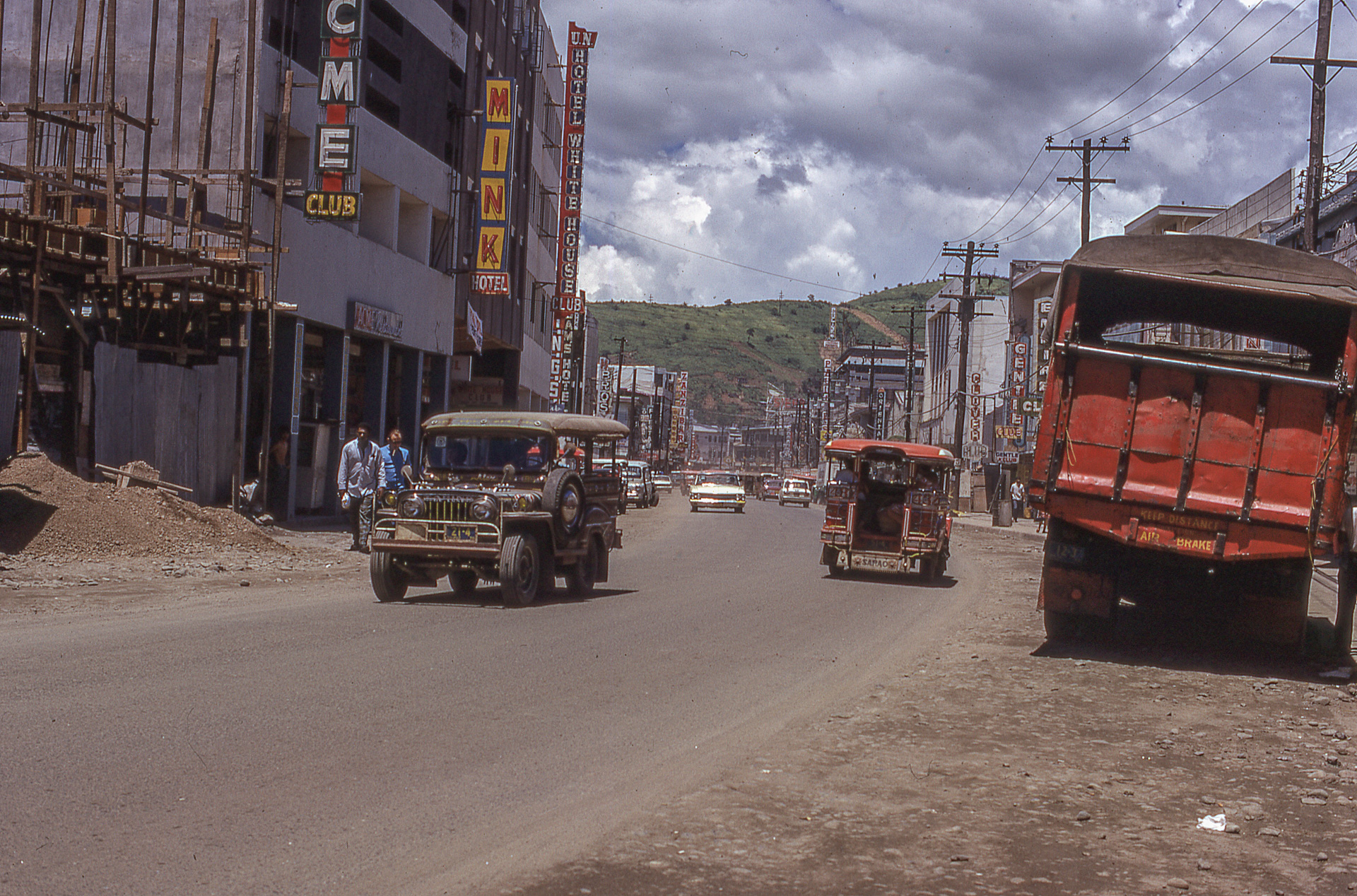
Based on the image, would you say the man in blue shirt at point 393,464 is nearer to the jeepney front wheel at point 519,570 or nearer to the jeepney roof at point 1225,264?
the jeepney front wheel at point 519,570

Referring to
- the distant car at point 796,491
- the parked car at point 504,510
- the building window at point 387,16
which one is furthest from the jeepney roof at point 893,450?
the distant car at point 796,491

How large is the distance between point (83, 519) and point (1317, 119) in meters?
25.2

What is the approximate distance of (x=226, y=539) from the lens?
61.7 feet

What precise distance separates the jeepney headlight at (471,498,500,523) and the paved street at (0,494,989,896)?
1.01 meters

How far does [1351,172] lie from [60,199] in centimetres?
2934

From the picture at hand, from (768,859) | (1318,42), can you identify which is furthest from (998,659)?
(1318,42)

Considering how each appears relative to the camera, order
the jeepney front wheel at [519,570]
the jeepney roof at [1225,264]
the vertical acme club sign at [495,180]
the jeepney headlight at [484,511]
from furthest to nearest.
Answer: the vertical acme club sign at [495,180], the jeepney headlight at [484,511], the jeepney front wheel at [519,570], the jeepney roof at [1225,264]

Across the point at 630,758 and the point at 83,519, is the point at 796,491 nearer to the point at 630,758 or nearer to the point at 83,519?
the point at 83,519

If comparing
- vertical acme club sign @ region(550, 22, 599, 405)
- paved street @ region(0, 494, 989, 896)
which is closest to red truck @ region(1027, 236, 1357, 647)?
paved street @ region(0, 494, 989, 896)

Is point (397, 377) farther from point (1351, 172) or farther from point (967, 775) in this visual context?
point (967, 775)

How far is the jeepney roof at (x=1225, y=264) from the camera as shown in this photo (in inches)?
466

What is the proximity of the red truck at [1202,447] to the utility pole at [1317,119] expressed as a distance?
14392 mm

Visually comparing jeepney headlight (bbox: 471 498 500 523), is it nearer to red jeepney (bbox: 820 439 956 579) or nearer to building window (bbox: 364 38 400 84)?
red jeepney (bbox: 820 439 956 579)

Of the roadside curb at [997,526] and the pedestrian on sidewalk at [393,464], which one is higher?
the pedestrian on sidewalk at [393,464]
